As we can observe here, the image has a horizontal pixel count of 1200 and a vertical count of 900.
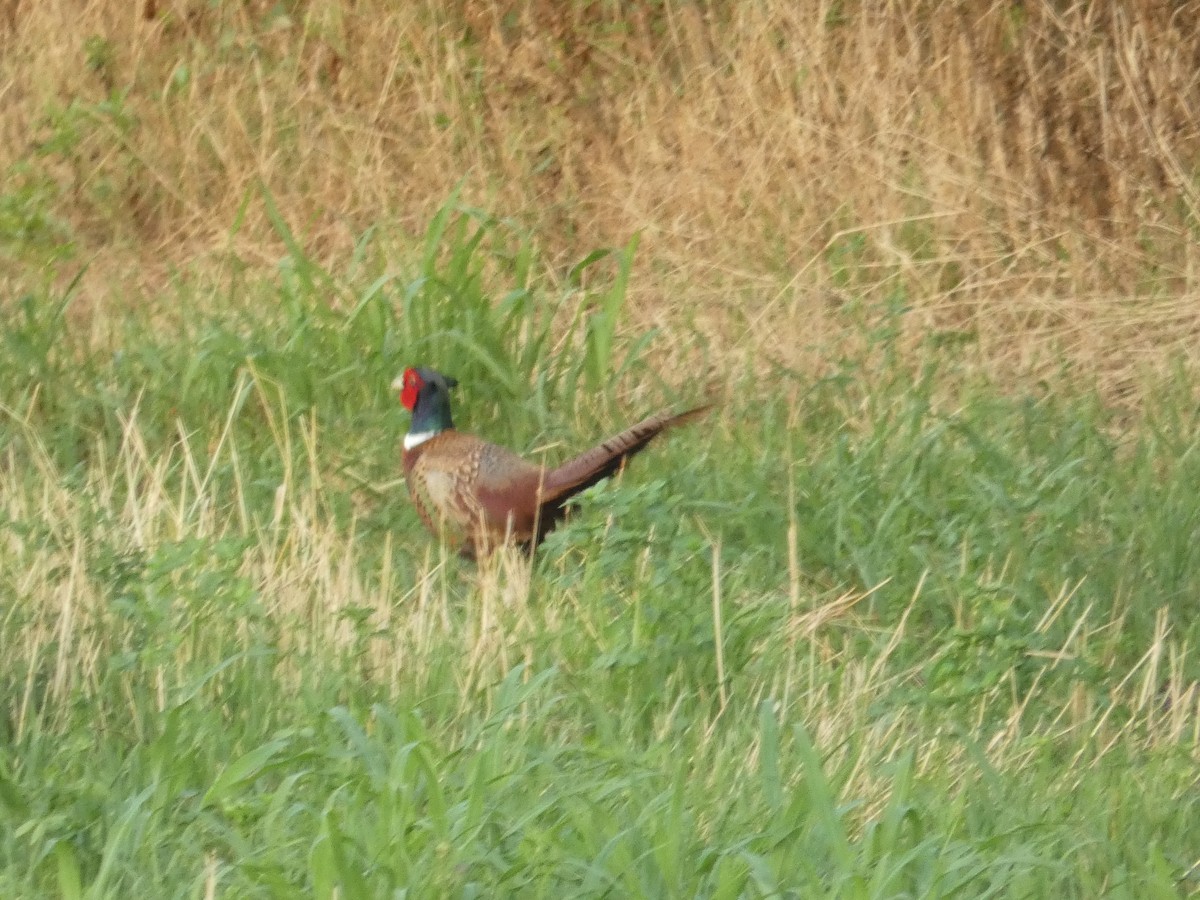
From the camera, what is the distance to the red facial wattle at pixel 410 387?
5.49 metres

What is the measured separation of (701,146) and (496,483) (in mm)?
2803

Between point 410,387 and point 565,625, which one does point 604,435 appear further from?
point 565,625

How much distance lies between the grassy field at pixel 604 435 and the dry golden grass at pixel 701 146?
0.02m

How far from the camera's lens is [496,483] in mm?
5215

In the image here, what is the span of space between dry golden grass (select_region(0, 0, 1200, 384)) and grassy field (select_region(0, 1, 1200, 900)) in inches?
0.8

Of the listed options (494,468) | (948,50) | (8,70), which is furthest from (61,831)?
A: (8,70)

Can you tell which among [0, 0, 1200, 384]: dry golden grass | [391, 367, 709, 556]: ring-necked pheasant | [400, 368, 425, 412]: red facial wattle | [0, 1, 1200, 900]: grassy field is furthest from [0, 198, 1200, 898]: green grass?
[0, 0, 1200, 384]: dry golden grass

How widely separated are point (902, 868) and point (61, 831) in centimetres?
145

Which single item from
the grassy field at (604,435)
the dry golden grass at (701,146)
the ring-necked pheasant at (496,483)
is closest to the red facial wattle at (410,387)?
the ring-necked pheasant at (496,483)

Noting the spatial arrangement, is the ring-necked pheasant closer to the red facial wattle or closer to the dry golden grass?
the red facial wattle

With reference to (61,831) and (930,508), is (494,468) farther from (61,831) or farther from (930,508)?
(61,831)

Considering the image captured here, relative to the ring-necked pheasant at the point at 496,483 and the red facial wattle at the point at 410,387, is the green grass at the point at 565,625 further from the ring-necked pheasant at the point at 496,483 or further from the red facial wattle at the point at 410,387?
the red facial wattle at the point at 410,387

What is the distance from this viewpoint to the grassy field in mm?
3477

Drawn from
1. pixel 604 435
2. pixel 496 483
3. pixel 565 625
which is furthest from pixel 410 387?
pixel 565 625
